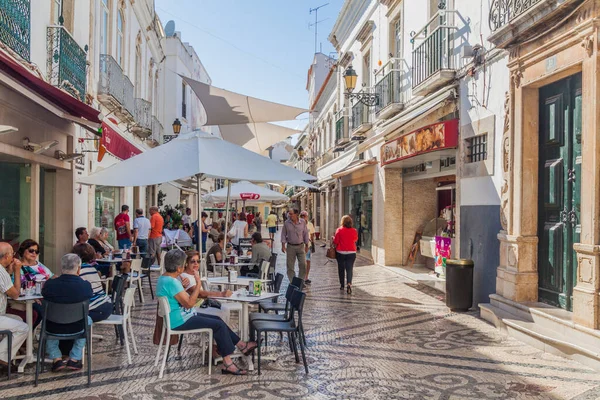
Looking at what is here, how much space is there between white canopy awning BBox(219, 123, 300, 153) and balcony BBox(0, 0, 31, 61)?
18.8ft

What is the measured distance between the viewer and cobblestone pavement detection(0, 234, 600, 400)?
4.84 metres

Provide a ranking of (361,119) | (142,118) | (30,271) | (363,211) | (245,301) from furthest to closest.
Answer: (363,211) → (142,118) → (361,119) → (30,271) → (245,301)

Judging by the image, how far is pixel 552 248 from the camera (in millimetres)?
7000

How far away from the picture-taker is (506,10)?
759cm

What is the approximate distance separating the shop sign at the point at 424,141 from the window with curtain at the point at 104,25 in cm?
734

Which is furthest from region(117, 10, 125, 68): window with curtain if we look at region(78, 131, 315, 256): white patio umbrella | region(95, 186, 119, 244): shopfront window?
region(78, 131, 315, 256): white patio umbrella

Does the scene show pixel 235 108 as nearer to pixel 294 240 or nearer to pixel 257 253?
pixel 294 240

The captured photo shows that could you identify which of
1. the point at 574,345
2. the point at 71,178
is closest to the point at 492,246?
the point at 574,345

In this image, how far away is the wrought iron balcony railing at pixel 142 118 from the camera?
645 inches

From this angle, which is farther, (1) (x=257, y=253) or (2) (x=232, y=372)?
(1) (x=257, y=253)

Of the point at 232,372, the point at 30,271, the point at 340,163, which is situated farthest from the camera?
the point at 340,163

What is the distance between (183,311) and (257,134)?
805 centimetres

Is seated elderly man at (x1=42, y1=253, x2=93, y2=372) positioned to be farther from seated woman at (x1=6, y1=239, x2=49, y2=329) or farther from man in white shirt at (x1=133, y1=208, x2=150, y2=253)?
man in white shirt at (x1=133, y1=208, x2=150, y2=253)

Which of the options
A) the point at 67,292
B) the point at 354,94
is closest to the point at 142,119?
the point at 354,94
